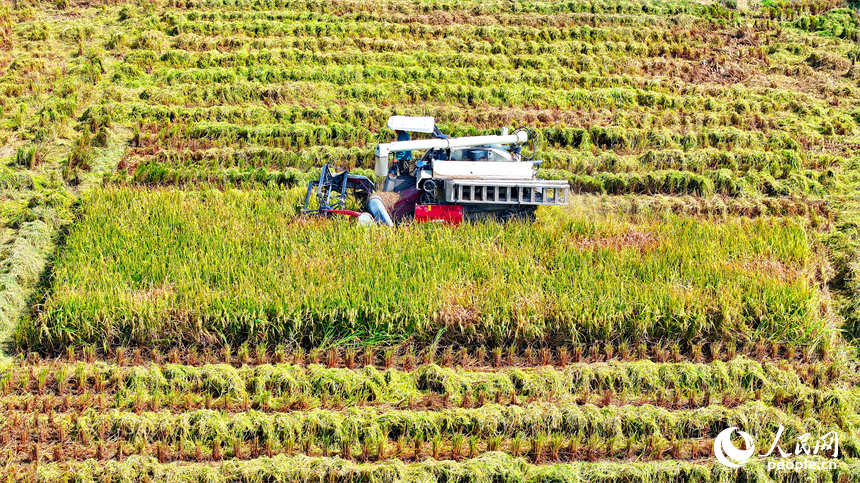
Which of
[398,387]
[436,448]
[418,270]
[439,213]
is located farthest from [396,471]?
[439,213]

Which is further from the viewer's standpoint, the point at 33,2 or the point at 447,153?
the point at 33,2

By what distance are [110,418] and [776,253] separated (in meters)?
A: 8.14

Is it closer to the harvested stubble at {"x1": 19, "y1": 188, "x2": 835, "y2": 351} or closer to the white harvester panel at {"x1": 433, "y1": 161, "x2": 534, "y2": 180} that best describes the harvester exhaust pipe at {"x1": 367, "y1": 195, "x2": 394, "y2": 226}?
the harvested stubble at {"x1": 19, "y1": 188, "x2": 835, "y2": 351}

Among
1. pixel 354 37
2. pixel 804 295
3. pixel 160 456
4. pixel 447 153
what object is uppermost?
pixel 354 37

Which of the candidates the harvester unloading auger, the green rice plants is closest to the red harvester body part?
the harvester unloading auger

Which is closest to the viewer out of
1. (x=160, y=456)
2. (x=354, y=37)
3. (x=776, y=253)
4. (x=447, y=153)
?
(x=160, y=456)

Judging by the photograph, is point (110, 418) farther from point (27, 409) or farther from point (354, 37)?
point (354, 37)

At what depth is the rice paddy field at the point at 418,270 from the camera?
26.5ft

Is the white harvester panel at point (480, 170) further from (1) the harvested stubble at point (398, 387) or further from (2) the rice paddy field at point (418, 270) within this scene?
(1) the harvested stubble at point (398, 387)

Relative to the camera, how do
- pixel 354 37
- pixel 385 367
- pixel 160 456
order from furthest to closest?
pixel 354 37 → pixel 385 367 → pixel 160 456

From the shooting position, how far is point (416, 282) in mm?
10016

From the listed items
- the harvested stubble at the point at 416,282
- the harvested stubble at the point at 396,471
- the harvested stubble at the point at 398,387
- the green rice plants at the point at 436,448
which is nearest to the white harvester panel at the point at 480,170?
the harvested stubble at the point at 416,282

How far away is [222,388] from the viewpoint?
864cm

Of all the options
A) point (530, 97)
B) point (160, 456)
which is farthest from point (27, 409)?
point (530, 97)
